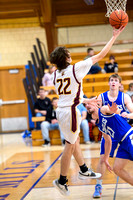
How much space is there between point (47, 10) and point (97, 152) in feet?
21.0

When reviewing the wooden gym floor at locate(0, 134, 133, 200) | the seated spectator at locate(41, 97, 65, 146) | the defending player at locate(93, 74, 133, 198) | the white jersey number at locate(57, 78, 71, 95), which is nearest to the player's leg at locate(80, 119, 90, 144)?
the wooden gym floor at locate(0, 134, 133, 200)

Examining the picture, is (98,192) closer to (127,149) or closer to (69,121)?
(127,149)

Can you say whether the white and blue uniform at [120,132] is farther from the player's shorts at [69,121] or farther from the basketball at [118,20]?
the basketball at [118,20]

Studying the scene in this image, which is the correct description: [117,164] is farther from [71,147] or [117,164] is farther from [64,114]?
[64,114]

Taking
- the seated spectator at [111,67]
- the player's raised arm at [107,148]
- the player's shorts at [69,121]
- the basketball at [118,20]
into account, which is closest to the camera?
the player's shorts at [69,121]

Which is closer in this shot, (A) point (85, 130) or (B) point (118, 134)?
(B) point (118, 134)

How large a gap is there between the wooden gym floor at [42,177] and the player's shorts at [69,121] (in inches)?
36.3

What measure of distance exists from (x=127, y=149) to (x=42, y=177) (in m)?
2.14

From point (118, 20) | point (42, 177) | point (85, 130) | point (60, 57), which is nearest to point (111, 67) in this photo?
point (85, 130)

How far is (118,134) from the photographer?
3.67m

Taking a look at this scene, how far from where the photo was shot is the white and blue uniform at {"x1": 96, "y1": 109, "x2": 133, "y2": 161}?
3.60 m

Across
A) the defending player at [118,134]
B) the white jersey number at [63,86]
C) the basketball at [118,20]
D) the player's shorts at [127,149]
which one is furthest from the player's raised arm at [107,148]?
the basketball at [118,20]

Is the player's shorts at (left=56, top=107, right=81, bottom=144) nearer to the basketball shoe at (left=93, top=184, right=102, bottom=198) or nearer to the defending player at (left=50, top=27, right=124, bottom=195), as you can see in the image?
the defending player at (left=50, top=27, right=124, bottom=195)

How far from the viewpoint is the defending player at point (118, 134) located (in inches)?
141
